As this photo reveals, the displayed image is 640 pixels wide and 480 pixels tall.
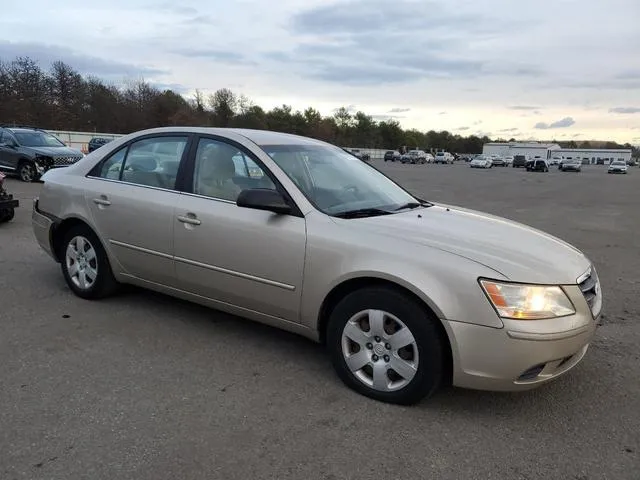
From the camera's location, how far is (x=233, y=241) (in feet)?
12.9

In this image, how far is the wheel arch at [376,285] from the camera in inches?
125

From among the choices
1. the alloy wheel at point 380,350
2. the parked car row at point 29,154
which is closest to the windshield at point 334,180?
the alloy wheel at point 380,350

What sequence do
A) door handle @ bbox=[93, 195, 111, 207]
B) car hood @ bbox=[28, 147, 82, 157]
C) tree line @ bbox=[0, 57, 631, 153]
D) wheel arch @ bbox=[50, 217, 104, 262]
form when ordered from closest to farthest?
door handle @ bbox=[93, 195, 111, 207]
wheel arch @ bbox=[50, 217, 104, 262]
car hood @ bbox=[28, 147, 82, 157]
tree line @ bbox=[0, 57, 631, 153]

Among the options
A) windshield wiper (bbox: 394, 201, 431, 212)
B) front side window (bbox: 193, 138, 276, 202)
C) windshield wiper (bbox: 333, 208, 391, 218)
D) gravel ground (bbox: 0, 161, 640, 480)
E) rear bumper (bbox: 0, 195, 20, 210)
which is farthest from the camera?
rear bumper (bbox: 0, 195, 20, 210)

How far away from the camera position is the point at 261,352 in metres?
4.11

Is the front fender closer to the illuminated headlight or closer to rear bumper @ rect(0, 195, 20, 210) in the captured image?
the illuminated headlight

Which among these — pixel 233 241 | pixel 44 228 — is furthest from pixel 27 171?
pixel 233 241

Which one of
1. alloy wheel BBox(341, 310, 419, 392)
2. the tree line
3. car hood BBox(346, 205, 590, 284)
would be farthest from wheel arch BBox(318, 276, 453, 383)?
the tree line

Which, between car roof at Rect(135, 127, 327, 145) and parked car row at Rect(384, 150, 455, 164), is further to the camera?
parked car row at Rect(384, 150, 455, 164)

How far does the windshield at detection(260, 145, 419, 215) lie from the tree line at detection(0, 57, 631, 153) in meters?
32.2

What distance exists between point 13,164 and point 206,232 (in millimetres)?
16127

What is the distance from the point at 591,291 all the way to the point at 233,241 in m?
2.42

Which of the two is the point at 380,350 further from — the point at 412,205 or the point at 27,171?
the point at 27,171

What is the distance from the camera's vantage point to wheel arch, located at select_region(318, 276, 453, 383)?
125 inches
